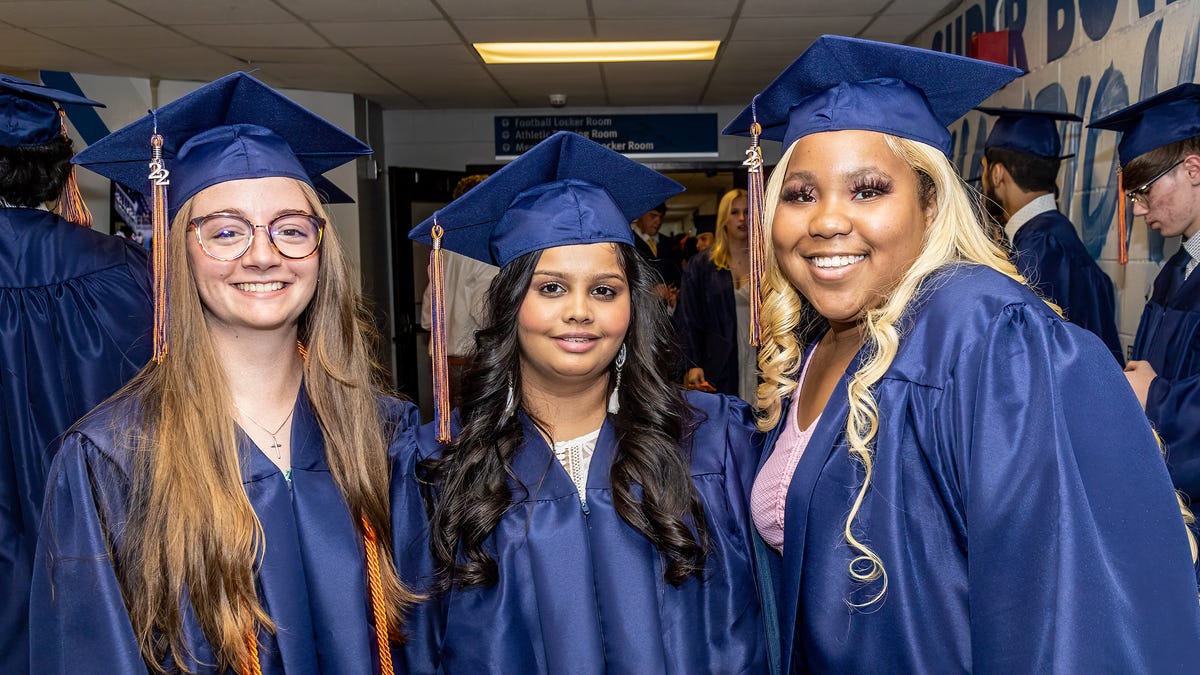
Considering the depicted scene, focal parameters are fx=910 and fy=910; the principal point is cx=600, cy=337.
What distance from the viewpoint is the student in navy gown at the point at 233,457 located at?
1363 millimetres

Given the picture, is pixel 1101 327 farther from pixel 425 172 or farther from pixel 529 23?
pixel 425 172

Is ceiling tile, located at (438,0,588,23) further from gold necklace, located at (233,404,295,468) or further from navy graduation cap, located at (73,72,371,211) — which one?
gold necklace, located at (233,404,295,468)

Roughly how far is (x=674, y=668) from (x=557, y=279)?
0.72 m

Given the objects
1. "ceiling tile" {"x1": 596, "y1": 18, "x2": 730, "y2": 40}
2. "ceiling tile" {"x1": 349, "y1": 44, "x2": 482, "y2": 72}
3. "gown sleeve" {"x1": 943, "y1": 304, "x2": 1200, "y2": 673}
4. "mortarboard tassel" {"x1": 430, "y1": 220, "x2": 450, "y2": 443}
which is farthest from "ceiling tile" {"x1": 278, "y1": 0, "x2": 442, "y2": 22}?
"gown sleeve" {"x1": 943, "y1": 304, "x2": 1200, "y2": 673}

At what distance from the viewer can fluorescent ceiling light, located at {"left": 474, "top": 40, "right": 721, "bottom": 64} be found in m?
5.79

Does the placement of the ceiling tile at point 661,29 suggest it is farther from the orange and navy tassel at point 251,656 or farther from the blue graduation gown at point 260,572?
the orange and navy tassel at point 251,656

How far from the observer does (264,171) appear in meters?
1.52

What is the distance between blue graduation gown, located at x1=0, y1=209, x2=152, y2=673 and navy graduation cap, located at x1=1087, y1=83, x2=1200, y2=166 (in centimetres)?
262

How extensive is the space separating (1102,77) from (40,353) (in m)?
3.51

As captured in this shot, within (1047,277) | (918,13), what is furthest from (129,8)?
(1047,277)

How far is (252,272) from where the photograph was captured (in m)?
1.47

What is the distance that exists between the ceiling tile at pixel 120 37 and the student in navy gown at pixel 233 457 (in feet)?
13.5

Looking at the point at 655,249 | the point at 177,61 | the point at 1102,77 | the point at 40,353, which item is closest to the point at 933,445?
the point at 40,353

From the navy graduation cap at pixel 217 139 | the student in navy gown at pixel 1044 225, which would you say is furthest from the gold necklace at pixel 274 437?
the student in navy gown at pixel 1044 225
